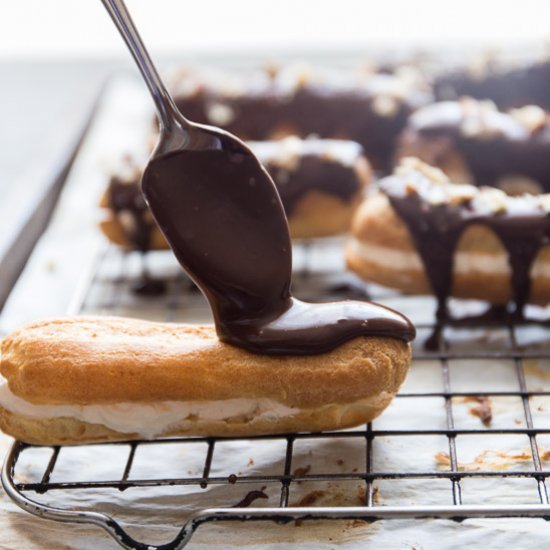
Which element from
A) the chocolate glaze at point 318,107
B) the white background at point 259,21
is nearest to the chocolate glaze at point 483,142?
the chocolate glaze at point 318,107

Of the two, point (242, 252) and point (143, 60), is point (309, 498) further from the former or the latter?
point (143, 60)

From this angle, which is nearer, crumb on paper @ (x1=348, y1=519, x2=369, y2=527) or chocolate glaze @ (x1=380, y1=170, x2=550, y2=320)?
crumb on paper @ (x1=348, y1=519, x2=369, y2=527)

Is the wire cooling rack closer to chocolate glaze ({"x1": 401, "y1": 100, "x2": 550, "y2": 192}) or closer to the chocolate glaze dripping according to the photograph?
the chocolate glaze dripping

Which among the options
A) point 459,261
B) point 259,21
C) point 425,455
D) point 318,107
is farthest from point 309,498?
point 259,21

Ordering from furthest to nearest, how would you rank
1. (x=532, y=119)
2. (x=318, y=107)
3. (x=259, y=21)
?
(x=259, y=21)
(x=318, y=107)
(x=532, y=119)

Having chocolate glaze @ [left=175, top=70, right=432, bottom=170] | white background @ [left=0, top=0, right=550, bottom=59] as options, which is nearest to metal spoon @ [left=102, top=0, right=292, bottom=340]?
chocolate glaze @ [left=175, top=70, right=432, bottom=170]

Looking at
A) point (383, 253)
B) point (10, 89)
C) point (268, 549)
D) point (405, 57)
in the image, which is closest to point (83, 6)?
point (10, 89)
